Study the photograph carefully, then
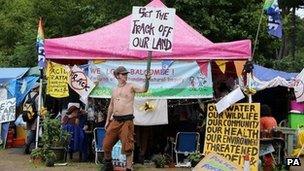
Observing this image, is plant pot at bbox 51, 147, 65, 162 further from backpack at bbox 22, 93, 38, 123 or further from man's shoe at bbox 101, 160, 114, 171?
man's shoe at bbox 101, 160, 114, 171

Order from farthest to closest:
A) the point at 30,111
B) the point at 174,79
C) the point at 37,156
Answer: the point at 30,111
the point at 37,156
the point at 174,79

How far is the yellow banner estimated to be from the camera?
41.1ft

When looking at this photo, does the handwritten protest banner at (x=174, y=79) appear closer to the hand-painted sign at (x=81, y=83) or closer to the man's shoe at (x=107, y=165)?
the hand-painted sign at (x=81, y=83)

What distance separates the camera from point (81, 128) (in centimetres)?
1327

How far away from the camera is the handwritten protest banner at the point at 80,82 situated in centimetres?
1233

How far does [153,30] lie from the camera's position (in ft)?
35.4

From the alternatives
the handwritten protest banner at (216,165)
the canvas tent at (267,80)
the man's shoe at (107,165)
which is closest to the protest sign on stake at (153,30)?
the man's shoe at (107,165)

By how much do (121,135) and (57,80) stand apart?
2839 mm

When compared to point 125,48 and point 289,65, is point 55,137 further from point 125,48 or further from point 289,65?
point 289,65

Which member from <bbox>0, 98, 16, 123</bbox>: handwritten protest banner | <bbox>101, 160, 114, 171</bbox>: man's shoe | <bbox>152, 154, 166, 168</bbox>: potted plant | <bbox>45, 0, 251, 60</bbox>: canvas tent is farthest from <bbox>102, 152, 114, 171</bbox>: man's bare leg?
<bbox>0, 98, 16, 123</bbox>: handwritten protest banner

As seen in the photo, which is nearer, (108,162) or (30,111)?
(108,162)

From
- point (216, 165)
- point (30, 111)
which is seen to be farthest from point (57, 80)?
point (216, 165)

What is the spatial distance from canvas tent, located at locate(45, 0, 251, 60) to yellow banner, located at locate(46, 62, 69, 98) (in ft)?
0.89

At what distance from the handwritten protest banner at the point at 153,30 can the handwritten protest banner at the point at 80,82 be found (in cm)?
194
